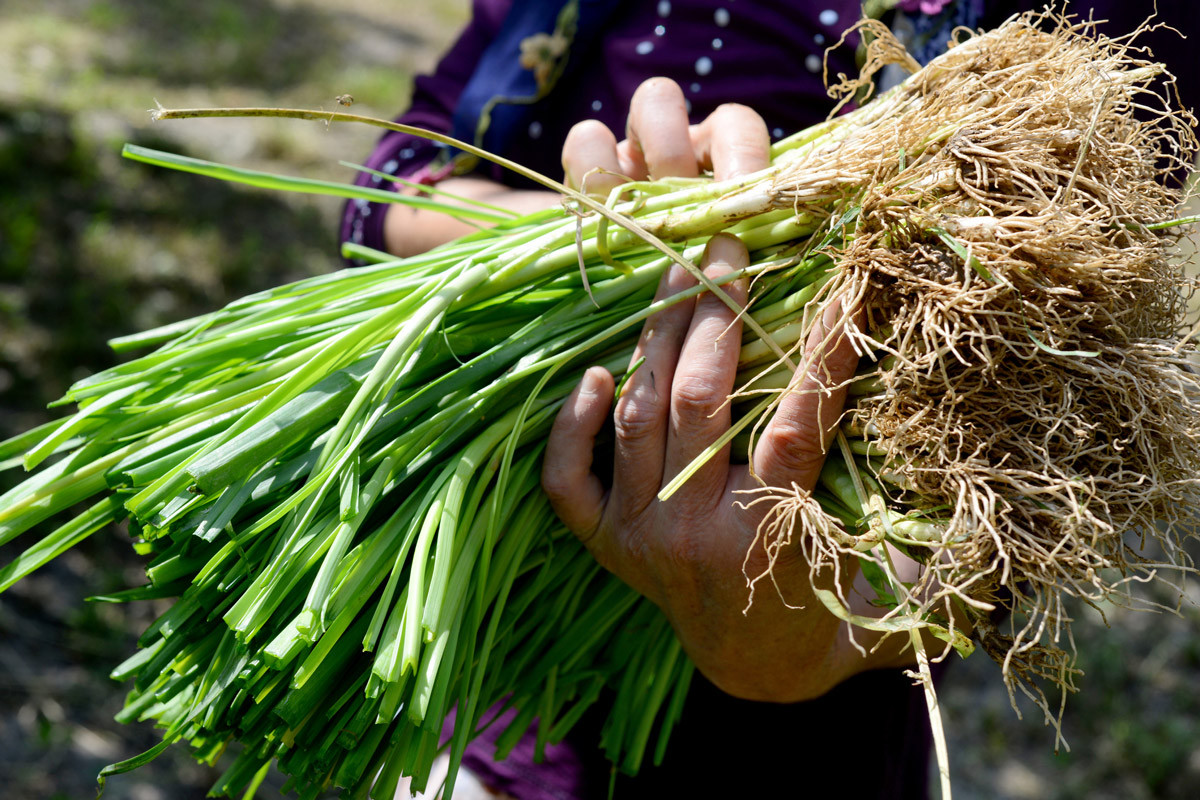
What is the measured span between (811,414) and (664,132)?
15.5 inches

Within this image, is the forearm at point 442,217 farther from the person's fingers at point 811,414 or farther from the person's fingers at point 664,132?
the person's fingers at point 811,414

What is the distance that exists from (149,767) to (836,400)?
210 centimetres

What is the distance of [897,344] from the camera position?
83 cm

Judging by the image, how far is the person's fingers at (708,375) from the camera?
2.89ft

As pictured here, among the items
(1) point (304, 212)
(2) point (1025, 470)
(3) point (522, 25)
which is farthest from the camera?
(1) point (304, 212)

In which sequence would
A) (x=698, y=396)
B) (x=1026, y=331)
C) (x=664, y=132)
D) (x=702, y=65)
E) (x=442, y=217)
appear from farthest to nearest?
1. (x=442, y=217)
2. (x=702, y=65)
3. (x=664, y=132)
4. (x=698, y=396)
5. (x=1026, y=331)

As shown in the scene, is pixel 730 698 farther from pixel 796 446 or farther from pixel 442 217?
pixel 442 217

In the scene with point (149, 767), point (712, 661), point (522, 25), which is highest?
point (522, 25)

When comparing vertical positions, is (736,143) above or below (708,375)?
above

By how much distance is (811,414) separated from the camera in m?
0.84

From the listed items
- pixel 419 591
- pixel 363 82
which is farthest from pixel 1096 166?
pixel 363 82

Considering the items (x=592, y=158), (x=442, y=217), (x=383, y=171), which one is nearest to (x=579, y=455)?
(x=592, y=158)

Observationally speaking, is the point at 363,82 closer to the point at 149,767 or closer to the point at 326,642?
the point at 149,767

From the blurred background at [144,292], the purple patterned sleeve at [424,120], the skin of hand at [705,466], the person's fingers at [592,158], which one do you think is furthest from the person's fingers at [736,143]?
the blurred background at [144,292]
